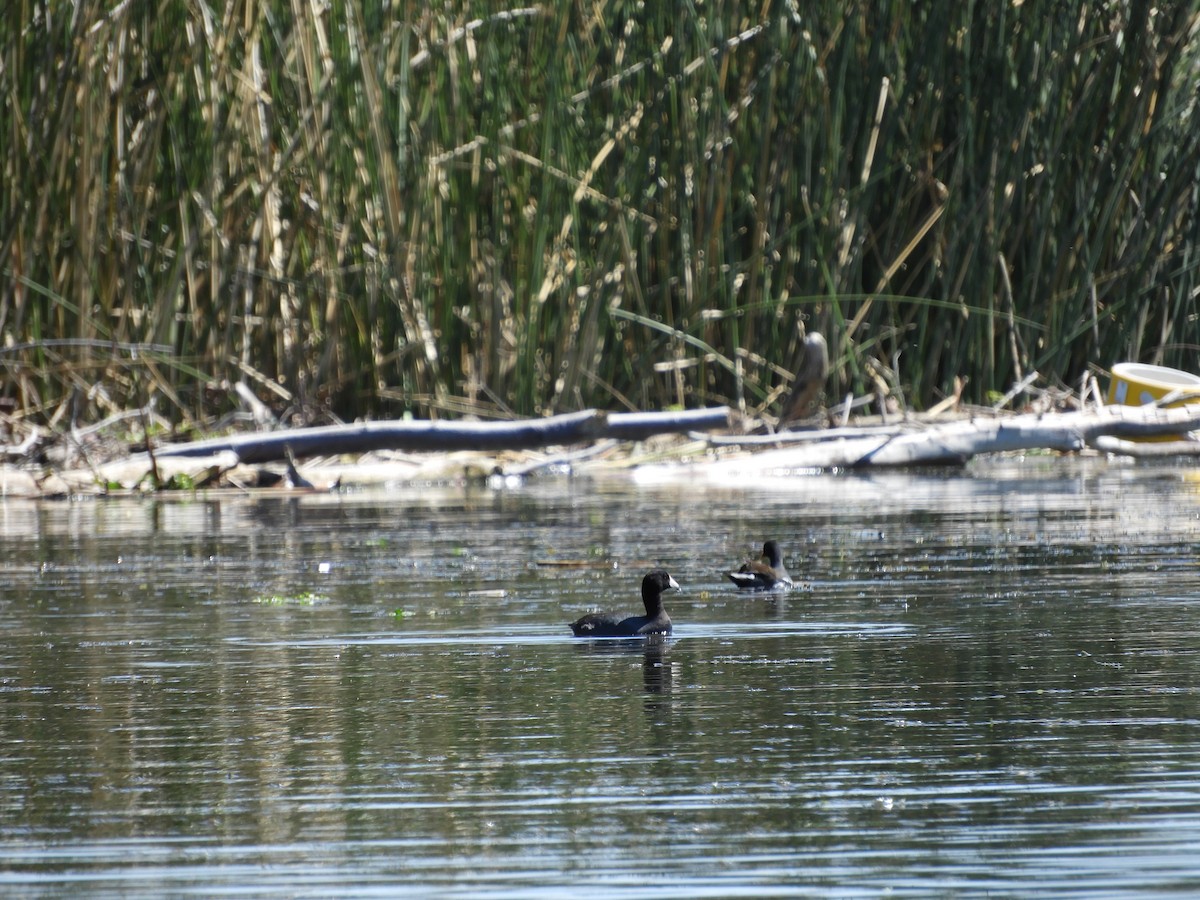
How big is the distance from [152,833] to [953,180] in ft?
43.1

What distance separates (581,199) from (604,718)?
1164 centimetres

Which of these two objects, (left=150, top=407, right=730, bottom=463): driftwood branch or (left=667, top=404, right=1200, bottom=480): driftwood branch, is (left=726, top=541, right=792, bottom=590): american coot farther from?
(left=667, top=404, right=1200, bottom=480): driftwood branch

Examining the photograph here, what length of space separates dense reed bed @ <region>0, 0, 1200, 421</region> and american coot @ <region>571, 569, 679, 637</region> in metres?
8.50

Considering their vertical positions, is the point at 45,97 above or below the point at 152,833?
above

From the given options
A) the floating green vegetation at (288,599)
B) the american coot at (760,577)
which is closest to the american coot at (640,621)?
the american coot at (760,577)

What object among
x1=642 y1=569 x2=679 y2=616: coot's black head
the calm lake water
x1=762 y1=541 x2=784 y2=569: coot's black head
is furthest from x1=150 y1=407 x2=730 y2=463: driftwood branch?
x1=642 y1=569 x2=679 y2=616: coot's black head

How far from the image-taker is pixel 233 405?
1630 cm

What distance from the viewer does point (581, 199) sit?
16.7 meters

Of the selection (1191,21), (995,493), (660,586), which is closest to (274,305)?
(995,493)

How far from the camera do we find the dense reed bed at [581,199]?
15750mm

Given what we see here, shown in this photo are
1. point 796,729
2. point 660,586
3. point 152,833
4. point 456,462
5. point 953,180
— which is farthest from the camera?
point 953,180

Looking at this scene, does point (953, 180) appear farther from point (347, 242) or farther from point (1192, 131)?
point (347, 242)

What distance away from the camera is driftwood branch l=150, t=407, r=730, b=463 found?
14.1m

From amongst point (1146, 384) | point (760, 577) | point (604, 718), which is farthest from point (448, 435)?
point (604, 718)
